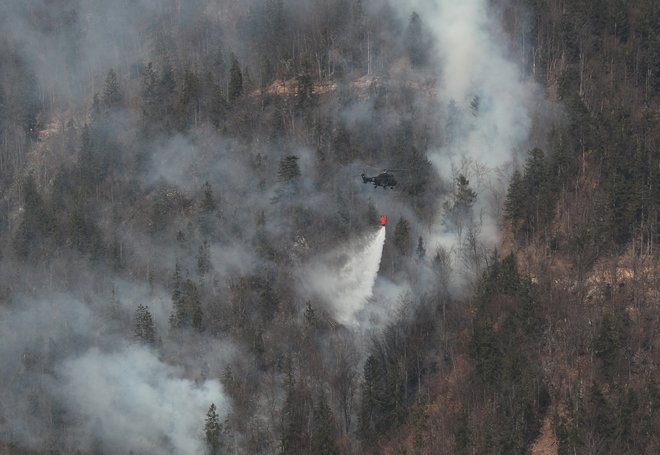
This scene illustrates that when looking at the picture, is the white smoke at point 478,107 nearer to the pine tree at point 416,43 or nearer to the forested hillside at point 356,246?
the forested hillside at point 356,246

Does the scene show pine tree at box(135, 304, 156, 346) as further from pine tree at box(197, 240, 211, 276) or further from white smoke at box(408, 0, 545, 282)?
white smoke at box(408, 0, 545, 282)

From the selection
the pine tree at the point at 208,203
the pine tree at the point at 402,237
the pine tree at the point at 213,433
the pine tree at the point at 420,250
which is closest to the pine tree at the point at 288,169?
the pine tree at the point at 208,203

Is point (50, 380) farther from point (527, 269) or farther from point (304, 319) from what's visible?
point (527, 269)

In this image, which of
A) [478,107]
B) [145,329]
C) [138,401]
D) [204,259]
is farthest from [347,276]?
[478,107]

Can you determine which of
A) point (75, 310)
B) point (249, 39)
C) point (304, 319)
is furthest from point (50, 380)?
point (249, 39)

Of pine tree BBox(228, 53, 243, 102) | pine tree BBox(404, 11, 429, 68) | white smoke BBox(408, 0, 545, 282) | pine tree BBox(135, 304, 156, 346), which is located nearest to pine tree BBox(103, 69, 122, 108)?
pine tree BBox(228, 53, 243, 102)

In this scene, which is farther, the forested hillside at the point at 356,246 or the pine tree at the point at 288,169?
the pine tree at the point at 288,169

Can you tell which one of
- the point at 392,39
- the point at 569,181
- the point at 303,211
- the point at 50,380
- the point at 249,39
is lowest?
the point at 50,380
